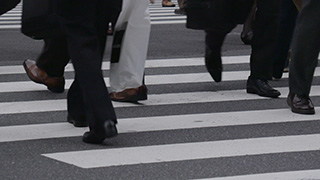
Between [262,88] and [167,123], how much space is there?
139 cm

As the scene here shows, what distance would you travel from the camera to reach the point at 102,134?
18.4 feet

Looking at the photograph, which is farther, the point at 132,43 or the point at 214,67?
the point at 214,67

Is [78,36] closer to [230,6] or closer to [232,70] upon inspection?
[230,6]

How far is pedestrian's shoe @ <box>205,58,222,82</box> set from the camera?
26.4 ft

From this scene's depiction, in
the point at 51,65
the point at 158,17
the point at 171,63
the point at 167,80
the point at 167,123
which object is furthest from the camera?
the point at 158,17

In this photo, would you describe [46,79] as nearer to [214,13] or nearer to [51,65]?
[51,65]

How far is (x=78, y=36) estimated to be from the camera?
5547 millimetres

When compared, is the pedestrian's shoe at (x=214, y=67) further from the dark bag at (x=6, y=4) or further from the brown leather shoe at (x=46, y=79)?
the dark bag at (x=6, y=4)

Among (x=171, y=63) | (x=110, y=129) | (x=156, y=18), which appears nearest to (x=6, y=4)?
(x=171, y=63)

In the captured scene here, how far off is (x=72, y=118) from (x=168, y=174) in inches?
55.7

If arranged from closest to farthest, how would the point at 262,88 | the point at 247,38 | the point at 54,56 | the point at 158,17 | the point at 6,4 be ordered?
the point at 54,56, the point at 262,88, the point at 6,4, the point at 247,38, the point at 158,17

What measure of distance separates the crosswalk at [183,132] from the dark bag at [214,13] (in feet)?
1.92

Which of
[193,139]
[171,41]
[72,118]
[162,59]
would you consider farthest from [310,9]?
[171,41]

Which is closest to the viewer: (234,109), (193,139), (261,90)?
(193,139)
